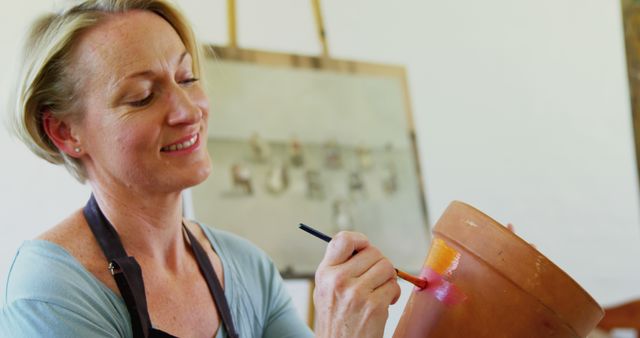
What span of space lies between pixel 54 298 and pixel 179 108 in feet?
1.16

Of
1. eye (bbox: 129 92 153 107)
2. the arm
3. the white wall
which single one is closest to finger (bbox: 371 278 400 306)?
eye (bbox: 129 92 153 107)

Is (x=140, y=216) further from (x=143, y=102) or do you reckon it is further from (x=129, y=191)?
(x=143, y=102)

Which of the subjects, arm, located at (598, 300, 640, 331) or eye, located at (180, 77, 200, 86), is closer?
eye, located at (180, 77, 200, 86)

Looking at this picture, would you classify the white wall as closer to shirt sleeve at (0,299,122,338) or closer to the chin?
the chin

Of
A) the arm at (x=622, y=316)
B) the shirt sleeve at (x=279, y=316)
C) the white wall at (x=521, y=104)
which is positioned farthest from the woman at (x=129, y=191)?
the arm at (x=622, y=316)

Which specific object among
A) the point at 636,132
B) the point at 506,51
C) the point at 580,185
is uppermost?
the point at 506,51

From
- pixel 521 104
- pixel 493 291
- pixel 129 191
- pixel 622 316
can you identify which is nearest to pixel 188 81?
pixel 129 191

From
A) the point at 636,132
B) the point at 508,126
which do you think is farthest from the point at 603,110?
the point at 508,126

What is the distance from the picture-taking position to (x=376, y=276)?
3.69 feet

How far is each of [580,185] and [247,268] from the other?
8.02ft

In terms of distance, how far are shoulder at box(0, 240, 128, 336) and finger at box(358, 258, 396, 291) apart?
370 mm

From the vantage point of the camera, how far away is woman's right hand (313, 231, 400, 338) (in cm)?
113

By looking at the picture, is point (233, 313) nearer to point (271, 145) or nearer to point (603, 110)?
point (271, 145)

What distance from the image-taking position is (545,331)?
41.2 inches
